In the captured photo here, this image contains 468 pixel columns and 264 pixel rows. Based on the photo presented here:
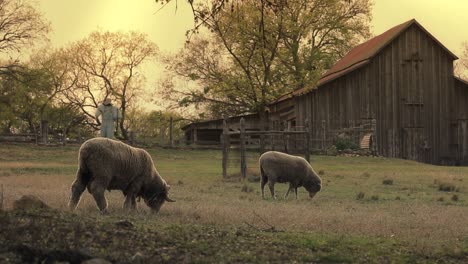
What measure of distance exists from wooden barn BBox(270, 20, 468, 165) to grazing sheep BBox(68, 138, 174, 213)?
33.6 m

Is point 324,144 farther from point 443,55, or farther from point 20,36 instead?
point 20,36

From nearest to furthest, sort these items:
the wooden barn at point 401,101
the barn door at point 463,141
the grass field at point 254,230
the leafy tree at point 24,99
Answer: the grass field at point 254,230
the wooden barn at point 401,101
the barn door at point 463,141
the leafy tree at point 24,99

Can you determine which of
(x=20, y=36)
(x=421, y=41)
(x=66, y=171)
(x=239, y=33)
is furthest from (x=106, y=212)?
(x=20, y=36)

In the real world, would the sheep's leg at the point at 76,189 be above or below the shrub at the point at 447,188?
above

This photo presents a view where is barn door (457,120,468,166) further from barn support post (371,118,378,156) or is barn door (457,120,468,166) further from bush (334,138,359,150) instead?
bush (334,138,359,150)

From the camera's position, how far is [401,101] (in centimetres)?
4753

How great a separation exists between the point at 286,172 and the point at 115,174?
27.1 feet

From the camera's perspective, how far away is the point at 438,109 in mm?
48250

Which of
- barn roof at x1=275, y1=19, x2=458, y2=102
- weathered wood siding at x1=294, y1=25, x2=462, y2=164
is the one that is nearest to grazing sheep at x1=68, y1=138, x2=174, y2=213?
barn roof at x1=275, y1=19, x2=458, y2=102

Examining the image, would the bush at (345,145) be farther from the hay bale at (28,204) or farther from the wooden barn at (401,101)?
the hay bale at (28,204)

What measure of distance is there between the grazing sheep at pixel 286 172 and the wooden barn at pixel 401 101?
87.7 ft

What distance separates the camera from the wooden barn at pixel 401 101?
46.9 m

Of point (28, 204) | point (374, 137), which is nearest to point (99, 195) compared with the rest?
point (28, 204)

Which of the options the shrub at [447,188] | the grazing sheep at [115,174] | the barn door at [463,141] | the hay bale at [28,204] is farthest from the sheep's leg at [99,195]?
the barn door at [463,141]
